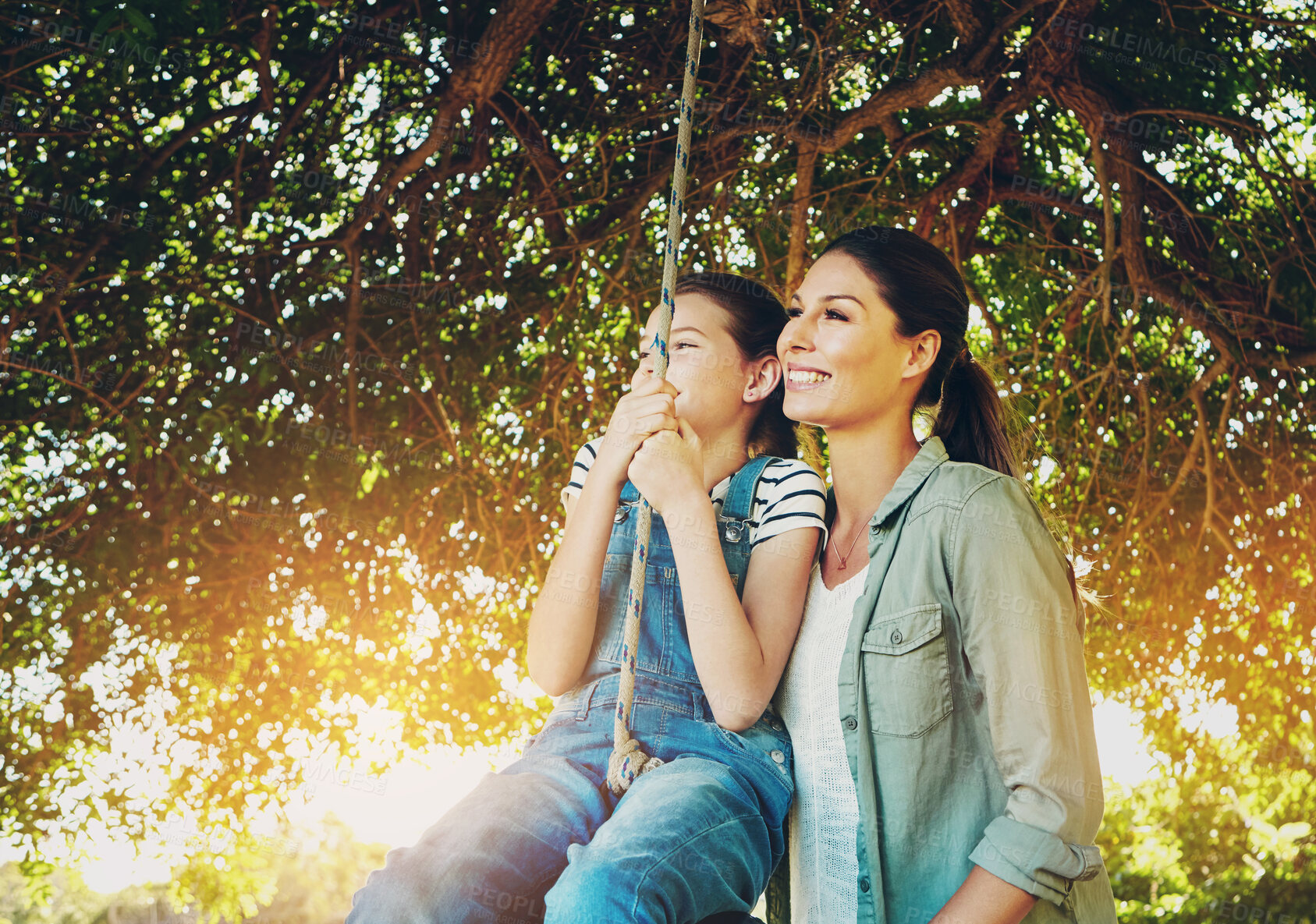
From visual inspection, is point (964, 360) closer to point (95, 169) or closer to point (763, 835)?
point (763, 835)

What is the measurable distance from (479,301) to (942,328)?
6.91 ft

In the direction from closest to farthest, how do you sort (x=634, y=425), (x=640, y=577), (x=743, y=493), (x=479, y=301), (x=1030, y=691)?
(x=1030, y=691) → (x=640, y=577) → (x=634, y=425) → (x=743, y=493) → (x=479, y=301)

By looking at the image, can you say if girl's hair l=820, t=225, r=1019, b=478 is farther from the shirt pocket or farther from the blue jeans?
the blue jeans

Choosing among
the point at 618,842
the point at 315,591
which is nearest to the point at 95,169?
the point at 315,591

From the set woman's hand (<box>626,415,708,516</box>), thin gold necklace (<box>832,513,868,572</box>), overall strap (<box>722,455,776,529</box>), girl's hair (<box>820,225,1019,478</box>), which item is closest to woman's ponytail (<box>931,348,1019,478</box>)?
girl's hair (<box>820,225,1019,478</box>)

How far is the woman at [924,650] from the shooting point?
48.2 inches

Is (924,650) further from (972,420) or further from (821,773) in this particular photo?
(972,420)

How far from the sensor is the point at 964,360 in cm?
165


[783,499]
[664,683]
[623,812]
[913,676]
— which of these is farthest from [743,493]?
[623,812]

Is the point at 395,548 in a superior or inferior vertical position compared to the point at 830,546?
superior

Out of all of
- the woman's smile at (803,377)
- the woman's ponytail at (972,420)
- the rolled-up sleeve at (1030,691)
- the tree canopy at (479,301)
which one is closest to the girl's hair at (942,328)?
the woman's ponytail at (972,420)

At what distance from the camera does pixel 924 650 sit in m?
1.32

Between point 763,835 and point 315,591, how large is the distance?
230 centimetres

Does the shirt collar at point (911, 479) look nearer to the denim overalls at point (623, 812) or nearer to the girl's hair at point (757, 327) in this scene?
the denim overalls at point (623, 812)
